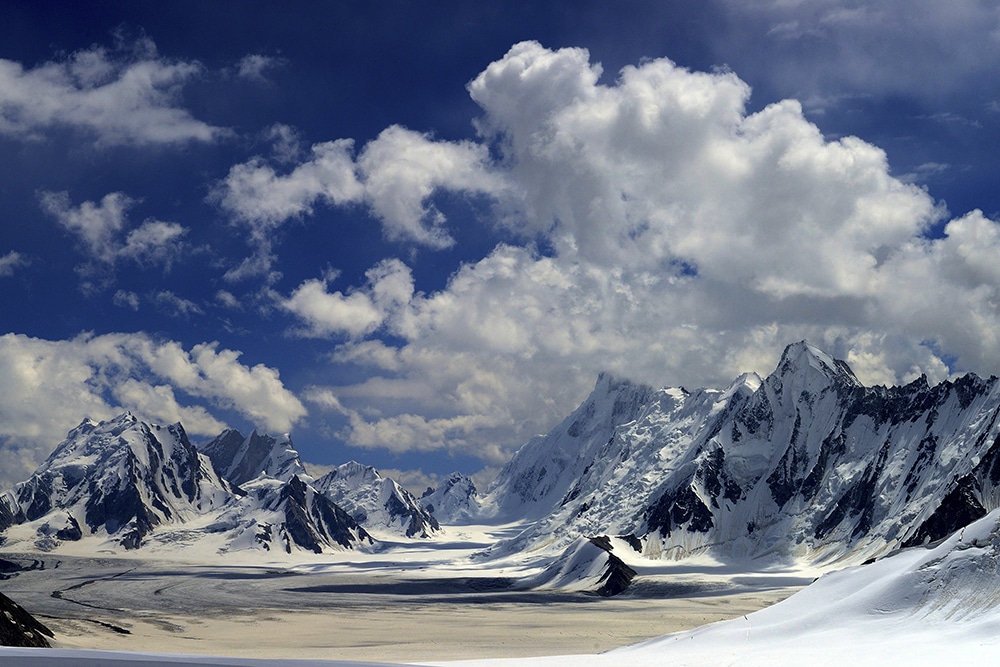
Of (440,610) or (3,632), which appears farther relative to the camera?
(440,610)

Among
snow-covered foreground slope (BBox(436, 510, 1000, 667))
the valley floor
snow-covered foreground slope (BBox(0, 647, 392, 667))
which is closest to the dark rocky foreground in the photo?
the valley floor

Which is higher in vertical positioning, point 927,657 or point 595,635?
point 927,657

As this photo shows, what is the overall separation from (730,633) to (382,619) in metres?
119

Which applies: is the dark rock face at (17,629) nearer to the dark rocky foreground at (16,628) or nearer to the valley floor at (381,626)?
the dark rocky foreground at (16,628)

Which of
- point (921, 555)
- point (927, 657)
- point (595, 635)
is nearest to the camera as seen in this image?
point (927, 657)

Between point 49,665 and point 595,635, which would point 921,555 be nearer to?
point 49,665

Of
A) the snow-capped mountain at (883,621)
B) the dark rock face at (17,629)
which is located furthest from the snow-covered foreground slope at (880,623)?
the dark rock face at (17,629)

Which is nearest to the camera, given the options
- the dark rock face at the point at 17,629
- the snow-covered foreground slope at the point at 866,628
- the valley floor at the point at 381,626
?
the snow-covered foreground slope at the point at 866,628

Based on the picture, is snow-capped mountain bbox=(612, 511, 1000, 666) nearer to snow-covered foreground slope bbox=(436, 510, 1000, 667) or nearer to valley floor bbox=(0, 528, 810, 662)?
snow-covered foreground slope bbox=(436, 510, 1000, 667)

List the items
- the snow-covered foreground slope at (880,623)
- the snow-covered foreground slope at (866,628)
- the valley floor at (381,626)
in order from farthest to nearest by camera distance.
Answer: the valley floor at (381,626)
the snow-covered foreground slope at (866,628)
the snow-covered foreground slope at (880,623)

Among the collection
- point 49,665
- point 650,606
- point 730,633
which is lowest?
point 650,606

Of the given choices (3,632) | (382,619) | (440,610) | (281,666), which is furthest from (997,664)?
(440,610)

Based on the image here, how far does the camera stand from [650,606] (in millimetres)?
180125

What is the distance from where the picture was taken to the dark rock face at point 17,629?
211ft
